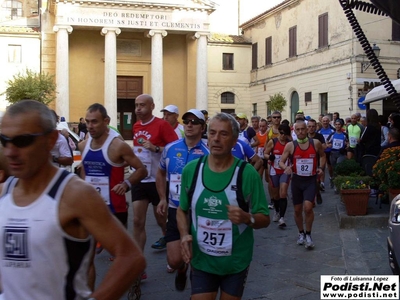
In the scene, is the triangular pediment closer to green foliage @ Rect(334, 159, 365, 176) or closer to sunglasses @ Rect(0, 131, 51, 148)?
green foliage @ Rect(334, 159, 365, 176)

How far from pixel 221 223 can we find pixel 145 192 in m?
3.20

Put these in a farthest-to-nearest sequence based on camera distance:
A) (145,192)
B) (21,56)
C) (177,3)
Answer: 1. (21,56)
2. (177,3)
3. (145,192)

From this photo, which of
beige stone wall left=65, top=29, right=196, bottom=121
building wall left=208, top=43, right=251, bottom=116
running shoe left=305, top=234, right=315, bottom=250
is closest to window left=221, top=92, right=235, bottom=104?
building wall left=208, top=43, right=251, bottom=116

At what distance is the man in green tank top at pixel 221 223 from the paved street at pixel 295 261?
200cm

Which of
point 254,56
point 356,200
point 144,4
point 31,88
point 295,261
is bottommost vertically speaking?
point 295,261

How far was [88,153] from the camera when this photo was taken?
5.48 meters

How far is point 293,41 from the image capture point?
119 feet

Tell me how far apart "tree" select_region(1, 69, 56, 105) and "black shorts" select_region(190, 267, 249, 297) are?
Result: 28.8 metres

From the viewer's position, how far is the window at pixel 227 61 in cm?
4241

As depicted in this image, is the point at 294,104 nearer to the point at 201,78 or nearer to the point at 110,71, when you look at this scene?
the point at 201,78

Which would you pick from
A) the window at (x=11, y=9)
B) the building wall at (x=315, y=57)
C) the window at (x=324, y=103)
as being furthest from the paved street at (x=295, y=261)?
the window at (x=11, y=9)

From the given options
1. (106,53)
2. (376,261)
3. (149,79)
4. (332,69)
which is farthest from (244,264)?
(149,79)

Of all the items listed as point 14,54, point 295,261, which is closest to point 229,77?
point 14,54

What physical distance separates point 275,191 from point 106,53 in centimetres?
2661
